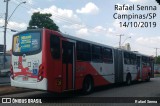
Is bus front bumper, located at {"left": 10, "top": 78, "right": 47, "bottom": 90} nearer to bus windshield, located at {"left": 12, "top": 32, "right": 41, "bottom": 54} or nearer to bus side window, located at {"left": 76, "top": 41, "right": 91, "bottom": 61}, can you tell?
bus windshield, located at {"left": 12, "top": 32, "right": 41, "bottom": 54}

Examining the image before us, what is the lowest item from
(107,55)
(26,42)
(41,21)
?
(107,55)

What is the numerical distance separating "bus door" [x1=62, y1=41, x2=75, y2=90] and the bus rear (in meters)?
1.35

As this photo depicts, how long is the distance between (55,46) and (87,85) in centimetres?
A: 399

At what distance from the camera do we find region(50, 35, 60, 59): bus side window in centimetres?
1374

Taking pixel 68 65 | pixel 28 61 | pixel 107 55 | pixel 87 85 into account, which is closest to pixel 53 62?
pixel 28 61

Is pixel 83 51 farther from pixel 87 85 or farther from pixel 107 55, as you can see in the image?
pixel 107 55

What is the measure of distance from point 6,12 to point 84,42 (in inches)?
909

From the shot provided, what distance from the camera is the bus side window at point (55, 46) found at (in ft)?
45.1

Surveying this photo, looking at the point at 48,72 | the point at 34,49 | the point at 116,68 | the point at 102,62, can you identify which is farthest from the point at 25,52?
the point at 116,68

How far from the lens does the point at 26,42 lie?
46.9 feet

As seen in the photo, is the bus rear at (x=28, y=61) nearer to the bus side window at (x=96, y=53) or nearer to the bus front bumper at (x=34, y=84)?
the bus front bumper at (x=34, y=84)

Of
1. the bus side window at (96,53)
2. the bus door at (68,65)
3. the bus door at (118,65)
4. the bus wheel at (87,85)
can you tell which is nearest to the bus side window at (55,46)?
the bus door at (68,65)

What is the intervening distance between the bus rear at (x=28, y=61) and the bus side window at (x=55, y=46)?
536 mm

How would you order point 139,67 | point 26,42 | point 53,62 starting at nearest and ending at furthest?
point 53,62
point 26,42
point 139,67
